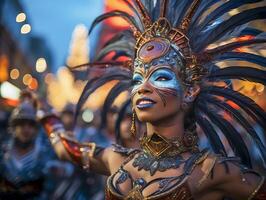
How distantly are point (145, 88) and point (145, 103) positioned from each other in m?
0.09

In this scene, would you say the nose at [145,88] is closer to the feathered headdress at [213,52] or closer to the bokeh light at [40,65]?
the feathered headdress at [213,52]

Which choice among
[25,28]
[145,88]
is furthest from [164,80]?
[25,28]

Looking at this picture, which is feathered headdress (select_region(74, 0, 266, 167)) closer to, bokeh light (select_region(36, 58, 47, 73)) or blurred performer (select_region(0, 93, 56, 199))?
bokeh light (select_region(36, 58, 47, 73))

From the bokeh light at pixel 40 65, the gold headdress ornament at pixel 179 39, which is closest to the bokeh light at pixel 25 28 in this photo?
the bokeh light at pixel 40 65

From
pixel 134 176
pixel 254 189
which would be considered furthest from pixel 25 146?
→ pixel 254 189

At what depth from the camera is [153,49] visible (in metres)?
3.42

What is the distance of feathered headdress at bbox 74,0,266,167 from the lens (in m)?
3.45

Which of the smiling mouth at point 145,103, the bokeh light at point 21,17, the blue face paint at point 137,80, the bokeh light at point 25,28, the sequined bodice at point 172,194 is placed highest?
the bokeh light at point 21,17

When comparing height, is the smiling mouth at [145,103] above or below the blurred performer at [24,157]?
above

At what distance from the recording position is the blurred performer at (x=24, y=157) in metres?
5.38

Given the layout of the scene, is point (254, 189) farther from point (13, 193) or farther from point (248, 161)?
point (13, 193)

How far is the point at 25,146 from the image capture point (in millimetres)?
5602

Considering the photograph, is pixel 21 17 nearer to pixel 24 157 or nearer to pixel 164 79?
pixel 164 79

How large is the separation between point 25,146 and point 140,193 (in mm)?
2687
